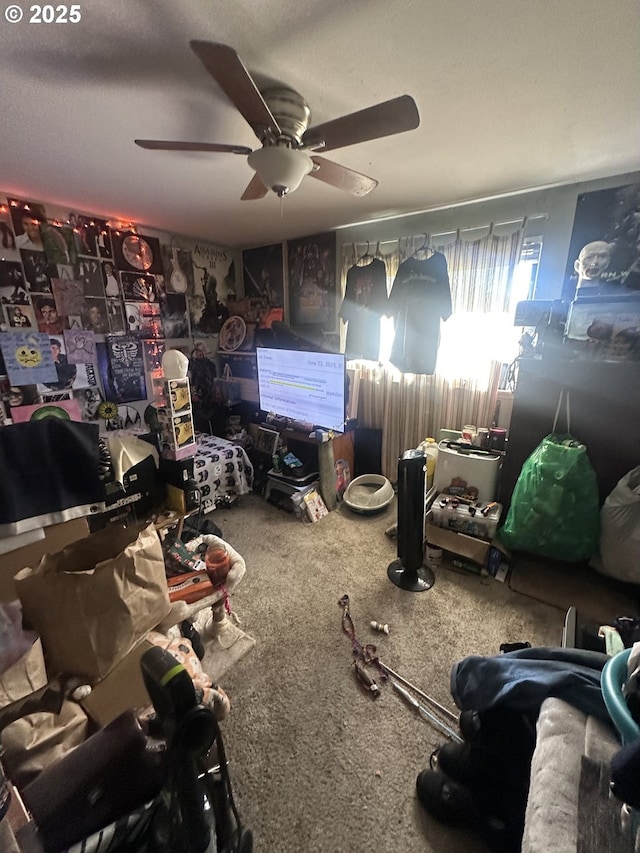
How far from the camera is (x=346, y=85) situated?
1169mm

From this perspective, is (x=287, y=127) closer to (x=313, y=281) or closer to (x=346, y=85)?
(x=346, y=85)

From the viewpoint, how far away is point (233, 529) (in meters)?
2.58

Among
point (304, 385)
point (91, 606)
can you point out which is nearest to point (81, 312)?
point (304, 385)

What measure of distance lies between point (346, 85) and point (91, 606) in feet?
6.02

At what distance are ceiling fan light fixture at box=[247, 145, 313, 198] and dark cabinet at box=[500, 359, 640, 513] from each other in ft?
5.21

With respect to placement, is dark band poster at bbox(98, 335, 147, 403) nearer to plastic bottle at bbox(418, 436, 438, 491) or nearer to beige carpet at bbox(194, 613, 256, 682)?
beige carpet at bbox(194, 613, 256, 682)

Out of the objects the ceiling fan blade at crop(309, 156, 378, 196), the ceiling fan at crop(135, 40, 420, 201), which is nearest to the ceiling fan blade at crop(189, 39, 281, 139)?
the ceiling fan at crop(135, 40, 420, 201)

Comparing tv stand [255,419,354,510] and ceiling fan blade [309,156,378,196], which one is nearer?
ceiling fan blade [309,156,378,196]

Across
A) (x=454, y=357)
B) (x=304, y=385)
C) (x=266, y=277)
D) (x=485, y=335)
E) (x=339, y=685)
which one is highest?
(x=266, y=277)

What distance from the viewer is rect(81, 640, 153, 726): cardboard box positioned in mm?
1009

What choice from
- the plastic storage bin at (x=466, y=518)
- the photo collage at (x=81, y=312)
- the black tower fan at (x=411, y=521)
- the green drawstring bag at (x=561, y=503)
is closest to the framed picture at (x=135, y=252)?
the photo collage at (x=81, y=312)

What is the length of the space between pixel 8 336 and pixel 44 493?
184 centimetres

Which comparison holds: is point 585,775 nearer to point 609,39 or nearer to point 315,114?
point 609,39

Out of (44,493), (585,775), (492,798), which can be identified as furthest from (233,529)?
(585,775)
